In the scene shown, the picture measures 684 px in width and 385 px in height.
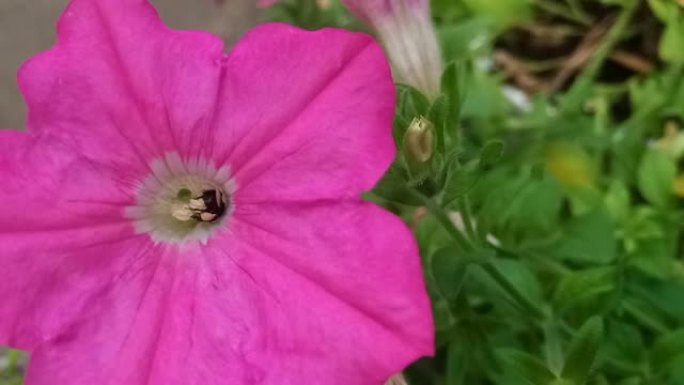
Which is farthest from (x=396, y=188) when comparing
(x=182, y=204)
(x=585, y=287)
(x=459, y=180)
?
(x=585, y=287)

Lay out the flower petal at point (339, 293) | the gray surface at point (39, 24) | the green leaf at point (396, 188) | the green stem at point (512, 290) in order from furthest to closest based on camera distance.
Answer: the gray surface at point (39, 24)
the green stem at point (512, 290)
the green leaf at point (396, 188)
the flower petal at point (339, 293)

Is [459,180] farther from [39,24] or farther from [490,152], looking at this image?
[39,24]

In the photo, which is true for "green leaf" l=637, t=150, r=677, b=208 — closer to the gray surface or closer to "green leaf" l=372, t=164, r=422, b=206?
"green leaf" l=372, t=164, r=422, b=206

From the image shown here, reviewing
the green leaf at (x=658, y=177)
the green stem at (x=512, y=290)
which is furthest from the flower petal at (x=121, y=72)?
the green leaf at (x=658, y=177)

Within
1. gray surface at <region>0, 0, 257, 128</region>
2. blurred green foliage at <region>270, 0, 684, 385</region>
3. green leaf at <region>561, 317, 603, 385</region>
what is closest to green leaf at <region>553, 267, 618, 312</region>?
blurred green foliage at <region>270, 0, 684, 385</region>

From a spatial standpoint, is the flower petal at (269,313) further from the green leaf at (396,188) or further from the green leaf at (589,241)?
the green leaf at (589,241)

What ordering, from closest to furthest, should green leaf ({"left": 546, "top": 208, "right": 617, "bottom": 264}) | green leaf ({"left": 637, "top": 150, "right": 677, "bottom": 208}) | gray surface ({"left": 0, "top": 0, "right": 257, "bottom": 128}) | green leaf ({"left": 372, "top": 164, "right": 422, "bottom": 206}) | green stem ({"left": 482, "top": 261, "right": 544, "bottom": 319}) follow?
green leaf ({"left": 372, "top": 164, "right": 422, "bottom": 206}) → green stem ({"left": 482, "top": 261, "right": 544, "bottom": 319}) → green leaf ({"left": 546, "top": 208, "right": 617, "bottom": 264}) → green leaf ({"left": 637, "top": 150, "right": 677, "bottom": 208}) → gray surface ({"left": 0, "top": 0, "right": 257, "bottom": 128})

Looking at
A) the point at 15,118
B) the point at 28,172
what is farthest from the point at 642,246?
the point at 15,118
